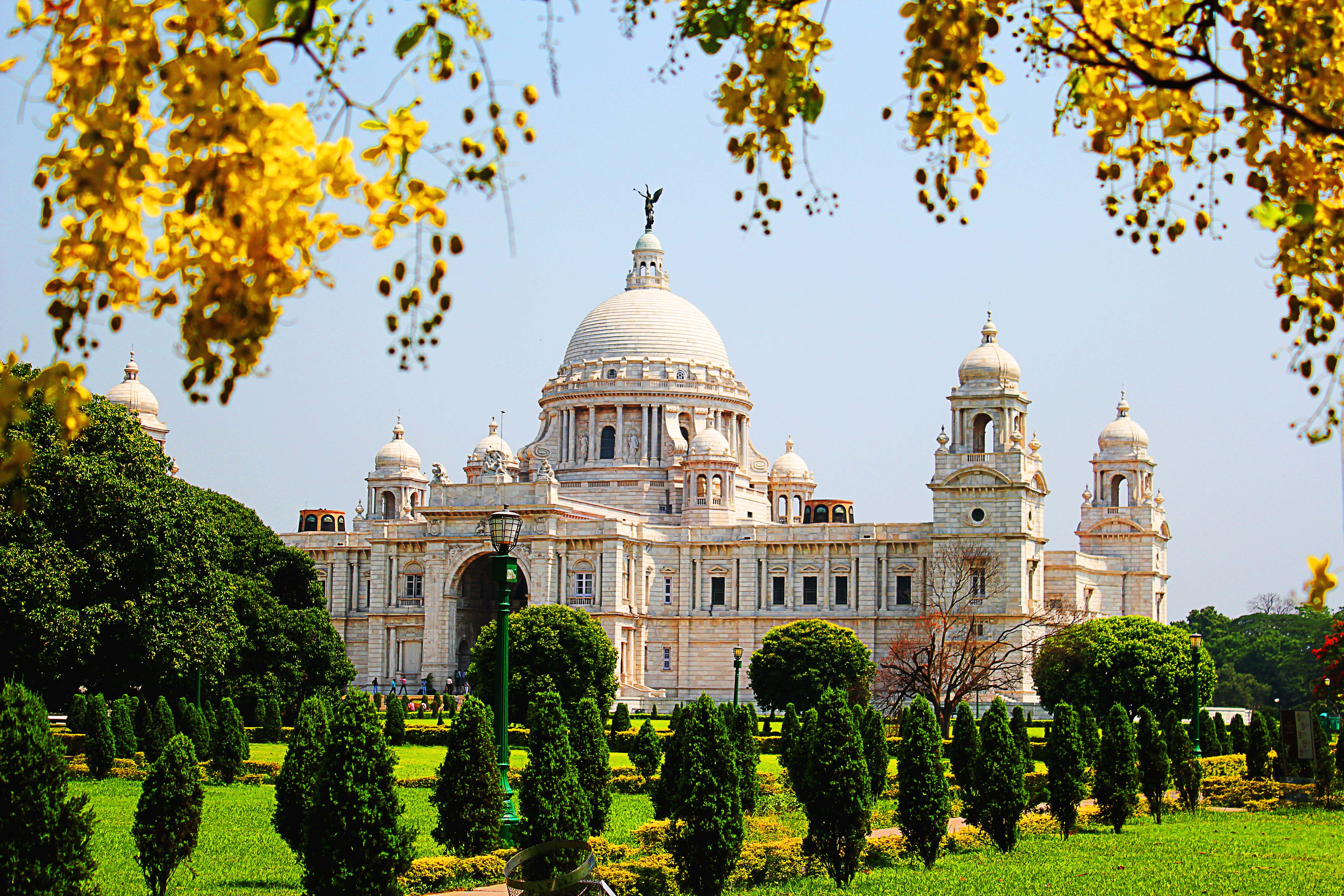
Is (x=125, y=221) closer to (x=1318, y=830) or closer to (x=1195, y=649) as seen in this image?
(x=1318, y=830)

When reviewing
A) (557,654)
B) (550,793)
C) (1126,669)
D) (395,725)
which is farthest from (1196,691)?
(550,793)

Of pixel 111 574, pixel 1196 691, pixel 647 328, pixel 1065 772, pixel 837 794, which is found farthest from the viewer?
pixel 647 328

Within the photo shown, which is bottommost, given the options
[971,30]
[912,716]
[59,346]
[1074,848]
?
[1074,848]

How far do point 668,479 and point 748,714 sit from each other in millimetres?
51568

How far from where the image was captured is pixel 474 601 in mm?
77188

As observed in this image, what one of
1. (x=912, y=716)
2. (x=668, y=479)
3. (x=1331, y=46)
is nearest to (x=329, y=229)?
(x=1331, y=46)

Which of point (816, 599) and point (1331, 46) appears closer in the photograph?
point (1331, 46)

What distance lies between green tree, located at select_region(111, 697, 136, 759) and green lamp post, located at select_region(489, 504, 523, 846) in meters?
16.6

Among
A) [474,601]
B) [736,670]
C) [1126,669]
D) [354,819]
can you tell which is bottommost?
[354,819]

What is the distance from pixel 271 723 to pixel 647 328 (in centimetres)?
4638

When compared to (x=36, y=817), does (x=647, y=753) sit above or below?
below

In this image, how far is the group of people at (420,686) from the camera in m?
71.4

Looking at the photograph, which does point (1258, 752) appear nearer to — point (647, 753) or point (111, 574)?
point (647, 753)

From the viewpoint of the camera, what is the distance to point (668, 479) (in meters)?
83.0
